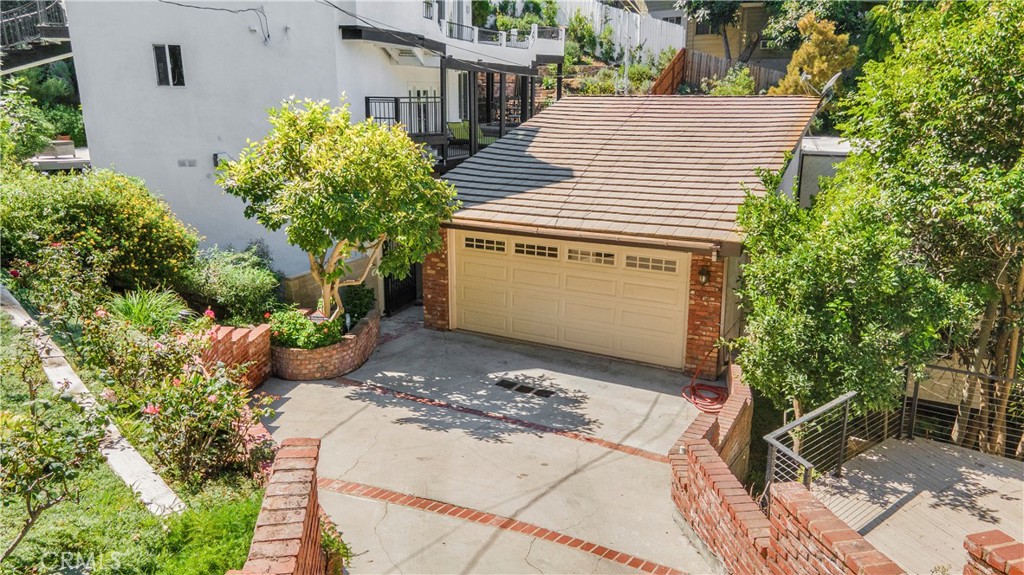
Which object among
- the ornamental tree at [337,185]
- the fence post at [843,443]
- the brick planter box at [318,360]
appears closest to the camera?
the fence post at [843,443]

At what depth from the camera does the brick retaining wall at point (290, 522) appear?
169 inches

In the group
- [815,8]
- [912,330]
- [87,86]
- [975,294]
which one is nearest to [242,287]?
[87,86]

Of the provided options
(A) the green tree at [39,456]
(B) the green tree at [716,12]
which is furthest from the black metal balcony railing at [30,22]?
(B) the green tree at [716,12]

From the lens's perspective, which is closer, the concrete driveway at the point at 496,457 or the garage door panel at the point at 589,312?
the concrete driveway at the point at 496,457

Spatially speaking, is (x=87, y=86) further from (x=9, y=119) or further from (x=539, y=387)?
(x=539, y=387)

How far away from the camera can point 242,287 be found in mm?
11844

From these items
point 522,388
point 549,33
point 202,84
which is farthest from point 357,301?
point 549,33

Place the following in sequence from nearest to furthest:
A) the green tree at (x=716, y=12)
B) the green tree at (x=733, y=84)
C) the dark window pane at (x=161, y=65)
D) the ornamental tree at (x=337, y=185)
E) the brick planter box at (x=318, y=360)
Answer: the ornamental tree at (x=337, y=185)
the brick planter box at (x=318, y=360)
the dark window pane at (x=161, y=65)
the green tree at (x=733, y=84)
the green tree at (x=716, y=12)

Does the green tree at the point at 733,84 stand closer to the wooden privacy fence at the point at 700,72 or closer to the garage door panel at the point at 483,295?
the wooden privacy fence at the point at 700,72

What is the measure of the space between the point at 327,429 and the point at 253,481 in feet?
9.00

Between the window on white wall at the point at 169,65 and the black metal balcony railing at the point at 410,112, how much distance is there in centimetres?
409

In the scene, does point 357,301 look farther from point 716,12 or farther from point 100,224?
point 716,12

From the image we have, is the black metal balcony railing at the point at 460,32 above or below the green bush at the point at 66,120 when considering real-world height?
above

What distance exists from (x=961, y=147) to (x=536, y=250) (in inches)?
265
